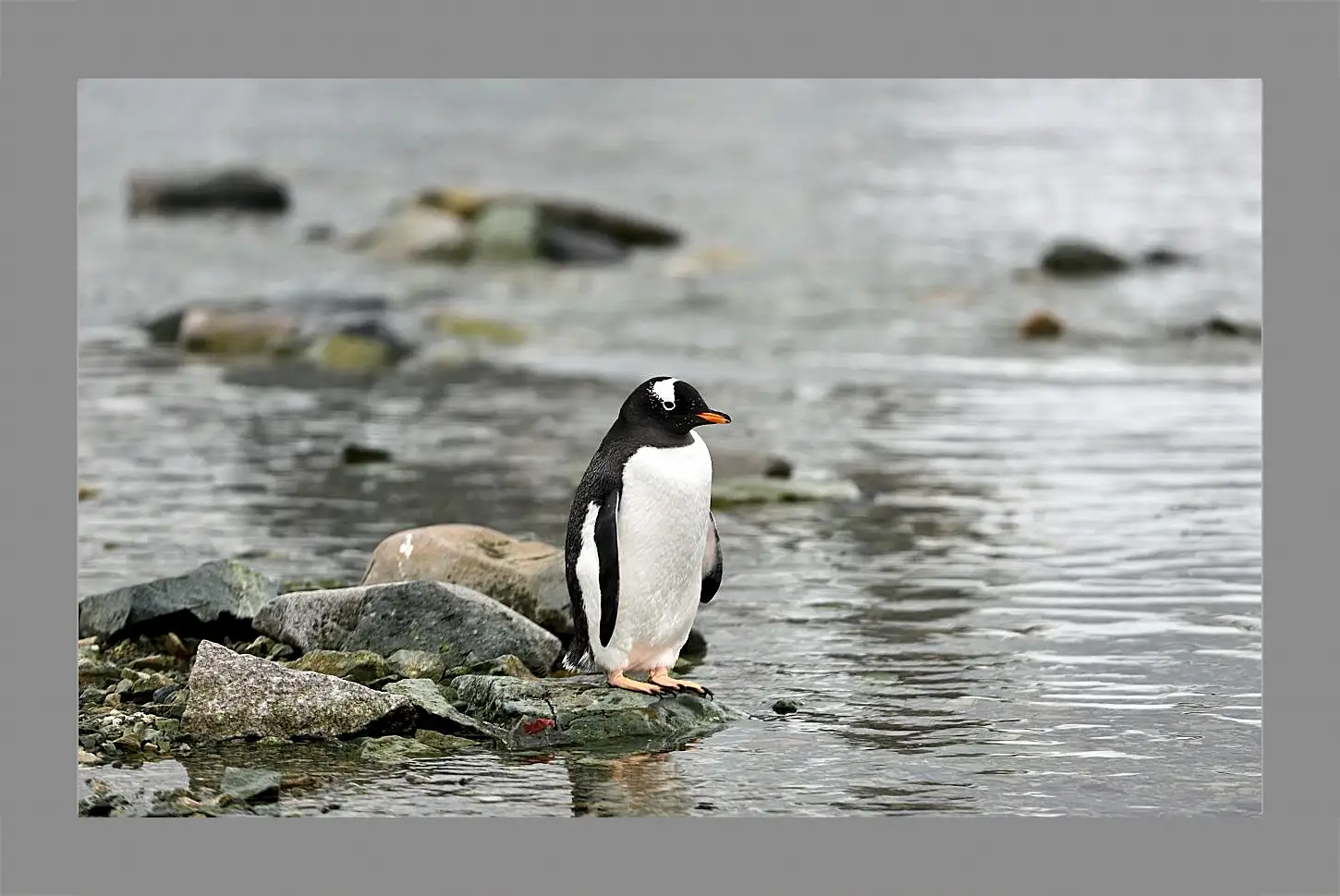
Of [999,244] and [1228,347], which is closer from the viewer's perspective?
[1228,347]

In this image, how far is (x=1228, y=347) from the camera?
2195 centimetres

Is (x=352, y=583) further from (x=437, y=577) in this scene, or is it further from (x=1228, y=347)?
(x=1228, y=347)

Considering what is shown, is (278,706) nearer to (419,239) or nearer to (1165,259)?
(419,239)

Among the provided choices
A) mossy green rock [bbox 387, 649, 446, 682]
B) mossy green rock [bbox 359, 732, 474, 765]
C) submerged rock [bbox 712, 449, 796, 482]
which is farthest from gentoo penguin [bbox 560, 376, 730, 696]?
submerged rock [bbox 712, 449, 796, 482]

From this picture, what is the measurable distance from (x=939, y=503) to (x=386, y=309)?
12.1 m

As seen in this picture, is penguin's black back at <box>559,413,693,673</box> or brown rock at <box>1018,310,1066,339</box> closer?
penguin's black back at <box>559,413,693,673</box>

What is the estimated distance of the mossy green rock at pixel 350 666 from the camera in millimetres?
9250

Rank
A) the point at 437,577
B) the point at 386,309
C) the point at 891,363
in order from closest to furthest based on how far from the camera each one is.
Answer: the point at 437,577
the point at 891,363
the point at 386,309

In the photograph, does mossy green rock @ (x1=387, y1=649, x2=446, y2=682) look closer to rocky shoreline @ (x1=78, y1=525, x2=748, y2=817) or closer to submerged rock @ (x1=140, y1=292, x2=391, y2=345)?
rocky shoreline @ (x1=78, y1=525, x2=748, y2=817)

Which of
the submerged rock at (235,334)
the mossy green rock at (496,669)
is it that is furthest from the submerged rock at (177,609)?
the submerged rock at (235,334)

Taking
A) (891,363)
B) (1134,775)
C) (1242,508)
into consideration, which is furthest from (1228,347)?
(1134,775)

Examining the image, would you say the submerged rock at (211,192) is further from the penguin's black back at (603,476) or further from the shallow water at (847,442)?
the penguin's black back at (603,476)

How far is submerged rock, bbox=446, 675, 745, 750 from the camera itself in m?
8.55

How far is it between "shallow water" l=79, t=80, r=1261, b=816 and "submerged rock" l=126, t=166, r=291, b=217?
1.04m
